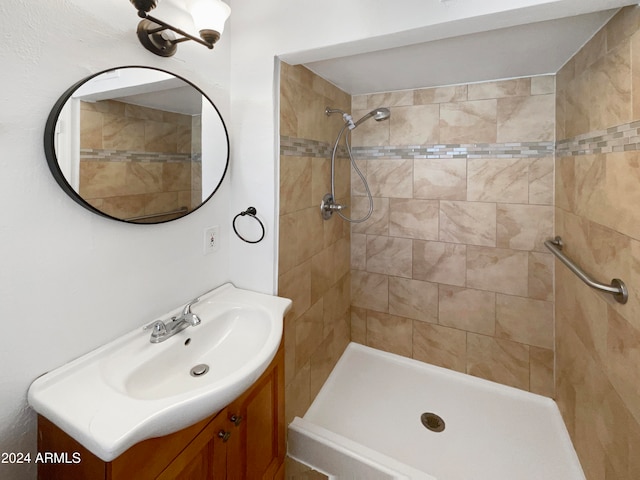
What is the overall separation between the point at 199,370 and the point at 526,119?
228cm

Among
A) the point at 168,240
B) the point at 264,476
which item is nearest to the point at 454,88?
the point at 168,240

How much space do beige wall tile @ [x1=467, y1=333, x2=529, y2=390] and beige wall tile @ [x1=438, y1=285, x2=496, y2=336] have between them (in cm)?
7

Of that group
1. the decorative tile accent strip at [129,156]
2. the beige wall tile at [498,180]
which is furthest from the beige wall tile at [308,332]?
the beige wall tile at [498,180]

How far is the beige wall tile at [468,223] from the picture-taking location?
2.06 meters

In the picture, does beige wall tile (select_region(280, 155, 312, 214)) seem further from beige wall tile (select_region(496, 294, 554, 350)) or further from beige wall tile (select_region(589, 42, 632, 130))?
beige wall tile (select_region(496, 294, 554, 350))

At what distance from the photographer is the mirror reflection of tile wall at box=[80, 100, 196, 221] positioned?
1.00 meters

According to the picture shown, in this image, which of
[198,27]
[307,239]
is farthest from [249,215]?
[198,27]

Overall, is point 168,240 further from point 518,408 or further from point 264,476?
point 518,408

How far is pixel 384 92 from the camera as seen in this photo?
7.41 ft

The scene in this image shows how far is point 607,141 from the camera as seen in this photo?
122 cm

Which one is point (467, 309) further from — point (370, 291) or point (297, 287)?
point (297, 287)

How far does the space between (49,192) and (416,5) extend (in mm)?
1393

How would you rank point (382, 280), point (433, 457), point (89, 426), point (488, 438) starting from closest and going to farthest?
point (89, 426), point (433, 457), point (488, 438), point (382, 280)

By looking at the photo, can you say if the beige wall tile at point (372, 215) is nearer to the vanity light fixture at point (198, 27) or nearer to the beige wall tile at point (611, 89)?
the beige wall tile at point (611, 89)
